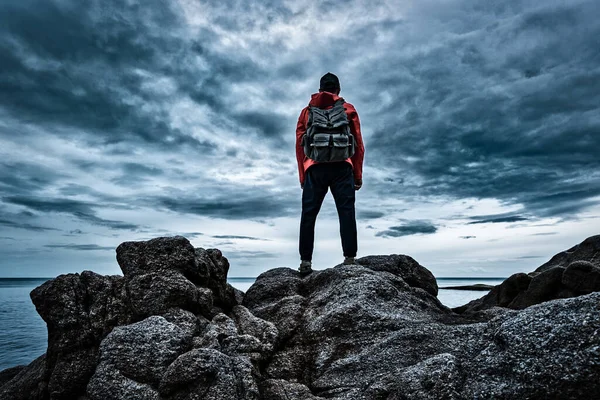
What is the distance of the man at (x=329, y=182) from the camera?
11.4 m

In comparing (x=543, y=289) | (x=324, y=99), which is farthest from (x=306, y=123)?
(x=543, y=289)

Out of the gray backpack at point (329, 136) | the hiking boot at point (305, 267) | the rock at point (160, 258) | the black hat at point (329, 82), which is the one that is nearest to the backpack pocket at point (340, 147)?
the gray backpack at point (329, 136)

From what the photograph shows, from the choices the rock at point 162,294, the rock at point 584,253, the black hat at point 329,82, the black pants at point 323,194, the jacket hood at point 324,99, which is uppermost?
the black hat at point 329,82

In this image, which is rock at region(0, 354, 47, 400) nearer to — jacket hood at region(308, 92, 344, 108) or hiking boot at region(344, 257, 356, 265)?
hiking boot at region(344, 257, 356, 265)

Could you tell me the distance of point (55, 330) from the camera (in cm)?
753

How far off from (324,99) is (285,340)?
7139mm

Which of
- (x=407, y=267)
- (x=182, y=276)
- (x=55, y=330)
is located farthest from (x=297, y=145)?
(x=55, y=330)

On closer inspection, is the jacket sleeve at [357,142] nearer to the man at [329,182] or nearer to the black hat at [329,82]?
the man at [329,182]

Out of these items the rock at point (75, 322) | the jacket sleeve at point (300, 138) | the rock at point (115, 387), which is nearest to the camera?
the rock at point (115, 387)

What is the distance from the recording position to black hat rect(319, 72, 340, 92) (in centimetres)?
1238

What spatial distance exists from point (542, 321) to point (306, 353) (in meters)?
3.97

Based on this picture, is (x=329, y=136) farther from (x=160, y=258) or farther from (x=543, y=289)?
(x=543, y=289)

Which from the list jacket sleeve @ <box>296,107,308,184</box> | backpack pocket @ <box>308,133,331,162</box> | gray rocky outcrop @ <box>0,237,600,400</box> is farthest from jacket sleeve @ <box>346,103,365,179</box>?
gray rocky outcrop @ <box>0,237,600,400</box>

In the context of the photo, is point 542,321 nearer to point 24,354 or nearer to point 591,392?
point 591,392
